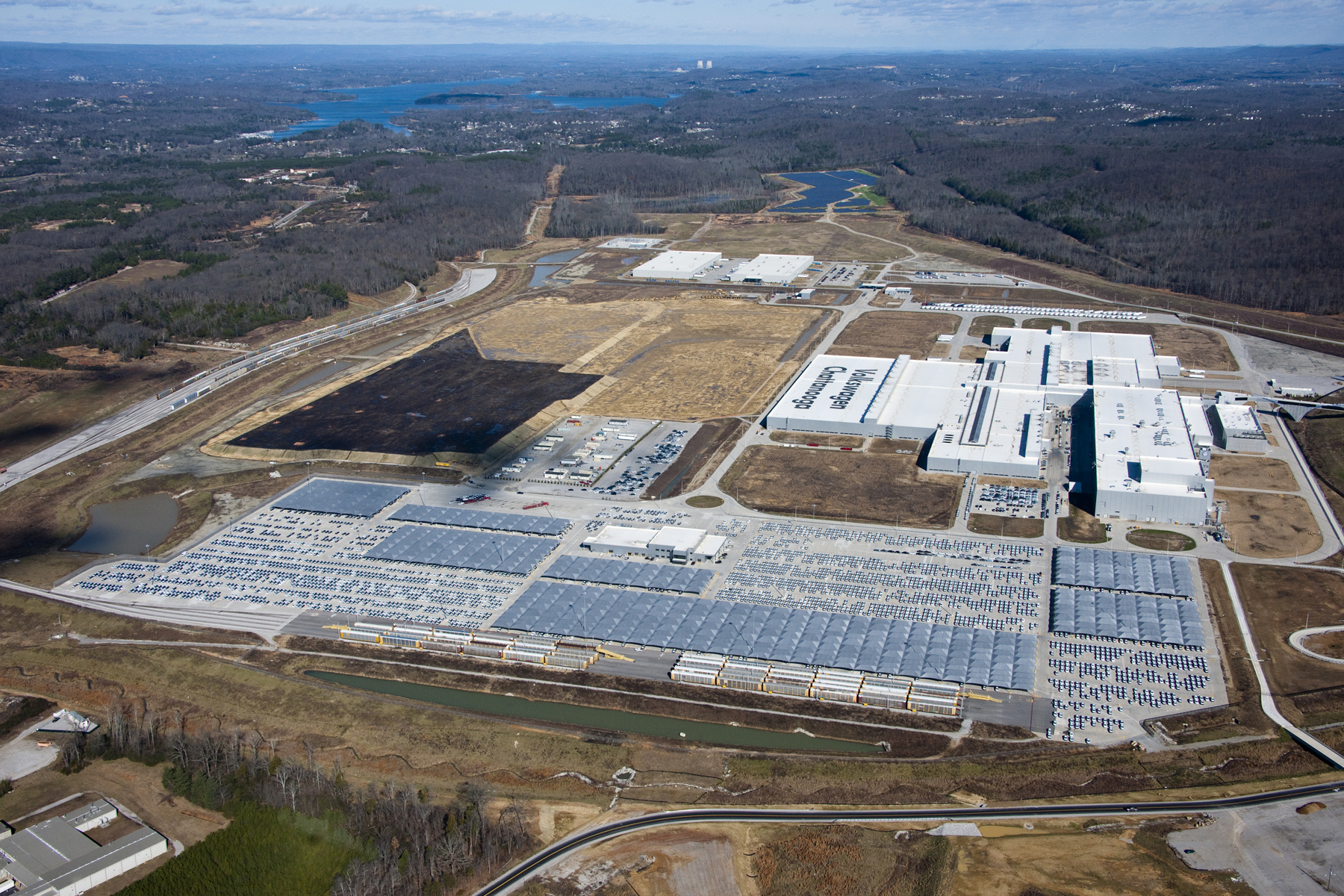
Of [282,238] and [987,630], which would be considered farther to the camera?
[282,238]

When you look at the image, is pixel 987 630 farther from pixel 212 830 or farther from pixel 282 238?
pixel 282 238

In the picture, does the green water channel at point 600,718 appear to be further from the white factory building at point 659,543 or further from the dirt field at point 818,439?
the dirt field at point 818,439

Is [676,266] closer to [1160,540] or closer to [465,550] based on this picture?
[465,550]

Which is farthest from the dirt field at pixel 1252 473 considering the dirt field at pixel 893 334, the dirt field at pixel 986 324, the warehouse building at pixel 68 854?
the warehouse building at pixel 68 854

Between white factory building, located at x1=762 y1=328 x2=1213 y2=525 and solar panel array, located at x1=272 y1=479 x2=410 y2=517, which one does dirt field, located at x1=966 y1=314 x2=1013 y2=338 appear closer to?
white factory building, located at x1=762 y1=328 x2=1213 y2=525

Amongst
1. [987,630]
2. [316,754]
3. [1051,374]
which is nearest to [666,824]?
[316,754]

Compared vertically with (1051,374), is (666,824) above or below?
below

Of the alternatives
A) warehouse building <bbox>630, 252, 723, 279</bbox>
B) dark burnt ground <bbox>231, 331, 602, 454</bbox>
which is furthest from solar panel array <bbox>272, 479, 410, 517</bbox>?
warehouse building <bbox>630, 252, 723, 279</bbox>
